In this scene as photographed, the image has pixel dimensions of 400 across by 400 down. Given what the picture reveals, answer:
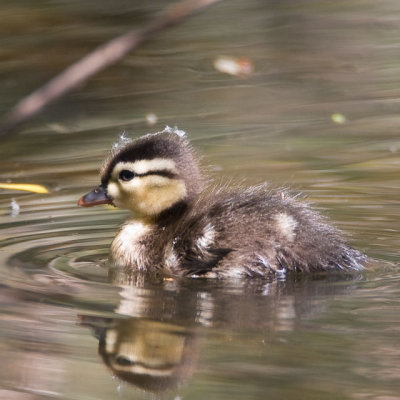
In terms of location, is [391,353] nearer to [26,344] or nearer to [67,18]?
[26,344]

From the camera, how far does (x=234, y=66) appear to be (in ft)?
30.0

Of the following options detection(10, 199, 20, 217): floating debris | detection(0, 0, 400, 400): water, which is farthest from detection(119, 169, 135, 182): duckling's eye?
detection(10, 199, 20, 217): floating debris

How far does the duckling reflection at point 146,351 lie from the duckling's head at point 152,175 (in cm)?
119

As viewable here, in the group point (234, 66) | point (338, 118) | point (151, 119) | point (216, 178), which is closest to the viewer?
point (216, 178)

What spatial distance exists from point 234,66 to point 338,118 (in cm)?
175

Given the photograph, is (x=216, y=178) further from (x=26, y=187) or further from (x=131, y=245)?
(x=131, y=245)

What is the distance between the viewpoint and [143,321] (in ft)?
13.0

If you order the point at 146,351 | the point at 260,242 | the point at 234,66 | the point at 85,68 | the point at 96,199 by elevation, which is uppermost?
the point at 234,66

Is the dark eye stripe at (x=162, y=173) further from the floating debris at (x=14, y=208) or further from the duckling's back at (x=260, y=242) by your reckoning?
the floating debris at (x=14, y=208)

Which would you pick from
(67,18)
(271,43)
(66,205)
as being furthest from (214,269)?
(67,18)

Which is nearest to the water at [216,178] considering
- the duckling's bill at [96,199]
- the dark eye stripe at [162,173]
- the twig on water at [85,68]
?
the duckling's bill at [96,199]

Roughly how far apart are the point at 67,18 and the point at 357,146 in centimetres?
423

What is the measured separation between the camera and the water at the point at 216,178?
3.42 meters

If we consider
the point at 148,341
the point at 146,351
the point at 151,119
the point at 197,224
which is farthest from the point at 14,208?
the point at 146,351
